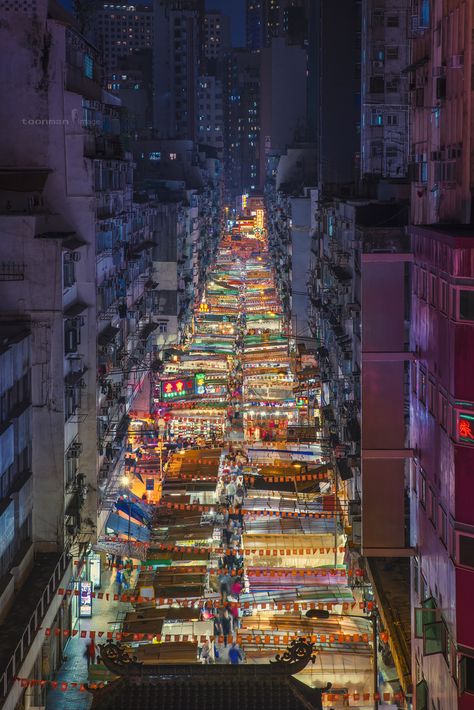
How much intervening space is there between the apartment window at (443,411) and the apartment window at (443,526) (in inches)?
62.8

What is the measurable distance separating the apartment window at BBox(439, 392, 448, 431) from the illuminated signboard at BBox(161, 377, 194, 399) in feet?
129

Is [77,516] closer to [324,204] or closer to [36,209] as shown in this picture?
[36,209]

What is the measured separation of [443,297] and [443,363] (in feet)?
3.94

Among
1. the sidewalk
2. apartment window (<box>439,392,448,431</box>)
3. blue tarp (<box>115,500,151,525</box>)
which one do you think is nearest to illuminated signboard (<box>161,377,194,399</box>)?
blue tarp (<box>115,500,151,525</box>)

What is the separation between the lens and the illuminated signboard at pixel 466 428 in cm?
1736

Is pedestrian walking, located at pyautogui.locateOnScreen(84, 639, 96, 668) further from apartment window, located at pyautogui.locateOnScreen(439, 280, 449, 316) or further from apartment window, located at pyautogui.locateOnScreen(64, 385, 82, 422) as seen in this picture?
apartment window, located at pyautogui.locateOnScreen(439, 280, 449, 316)

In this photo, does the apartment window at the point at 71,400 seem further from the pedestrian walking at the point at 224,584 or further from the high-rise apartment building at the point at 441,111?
the high-rise apartment building at the point at 441,111

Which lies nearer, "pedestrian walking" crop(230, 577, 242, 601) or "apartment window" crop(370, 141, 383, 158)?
"pedestrian walking" crop(230, 577, 242, 601)

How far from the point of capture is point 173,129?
154m

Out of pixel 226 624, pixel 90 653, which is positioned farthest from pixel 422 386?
pixel 90 653

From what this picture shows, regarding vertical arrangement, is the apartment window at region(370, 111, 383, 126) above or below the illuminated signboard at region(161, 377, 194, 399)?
above

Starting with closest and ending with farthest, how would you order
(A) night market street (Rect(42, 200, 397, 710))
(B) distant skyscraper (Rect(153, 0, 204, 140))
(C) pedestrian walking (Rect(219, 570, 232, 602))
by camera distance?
(A) night market street (Rect(42, 200, 397, 710)) < (C) pedestrian walking (Rect(219, 570, 232, 602)) < (B) distant skyscraper (Rect(153, 0, 204, 140))

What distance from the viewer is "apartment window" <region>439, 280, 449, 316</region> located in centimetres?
1845

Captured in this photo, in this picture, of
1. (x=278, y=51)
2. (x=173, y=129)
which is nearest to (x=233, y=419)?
(x=173, y=129)
